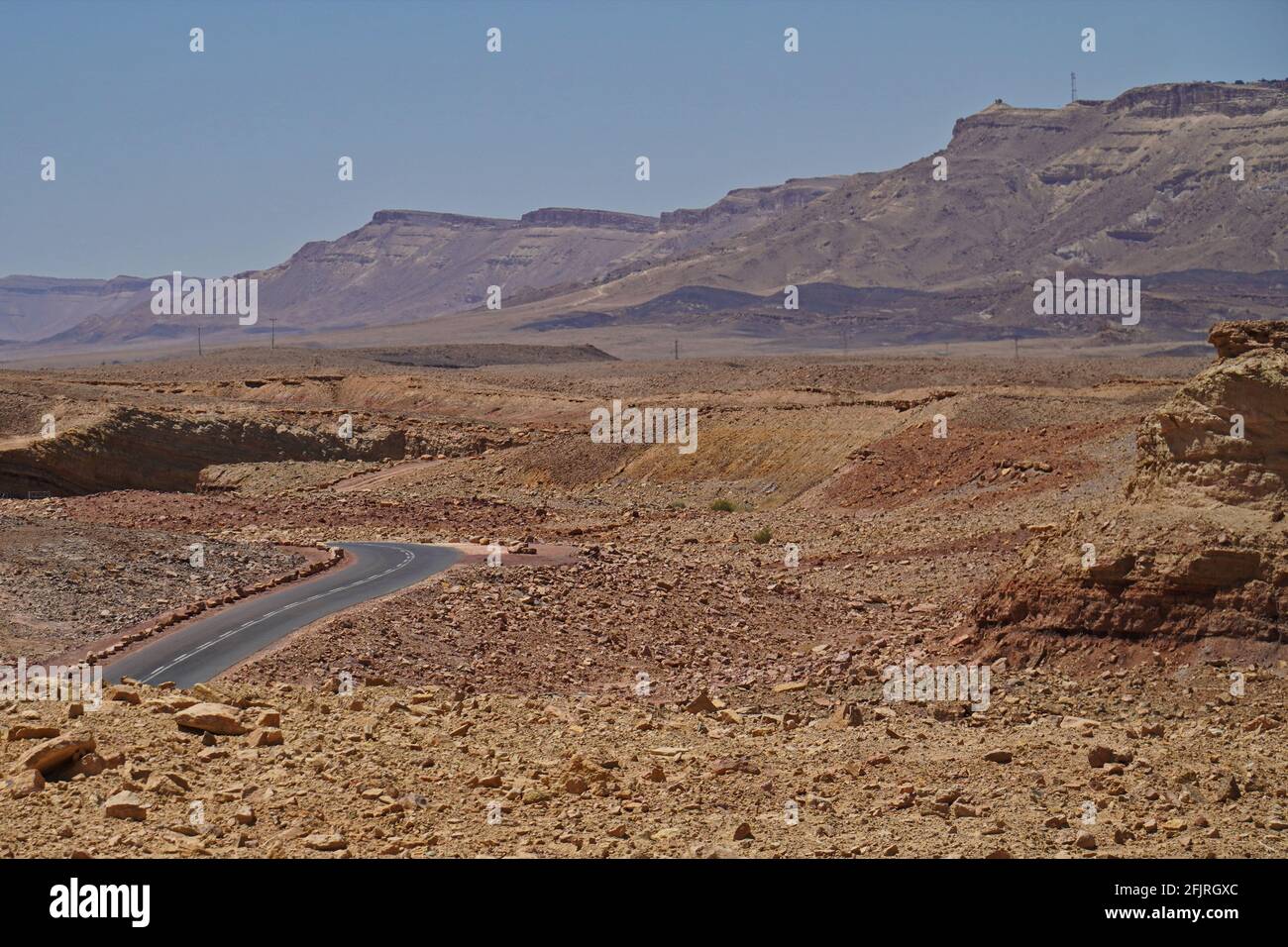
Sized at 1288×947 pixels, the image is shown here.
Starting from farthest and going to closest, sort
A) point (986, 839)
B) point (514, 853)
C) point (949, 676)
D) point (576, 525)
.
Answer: point (576, 525)
point (949, 676)
point (986, 839)
point (514, 853)

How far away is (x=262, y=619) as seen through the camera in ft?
94.7

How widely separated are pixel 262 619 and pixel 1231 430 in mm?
17503

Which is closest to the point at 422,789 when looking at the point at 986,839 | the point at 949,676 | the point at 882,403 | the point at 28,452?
the point at 986,839

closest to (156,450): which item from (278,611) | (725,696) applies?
(278,611)

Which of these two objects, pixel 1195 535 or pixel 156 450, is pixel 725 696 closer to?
pixel 1195 535

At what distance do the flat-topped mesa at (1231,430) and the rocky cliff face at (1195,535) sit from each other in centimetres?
2

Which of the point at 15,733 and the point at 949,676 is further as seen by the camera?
the point at 949,676

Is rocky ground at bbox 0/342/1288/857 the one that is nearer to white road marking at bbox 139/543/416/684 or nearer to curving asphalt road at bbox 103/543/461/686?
curving asphalt road at bbox 103/543/461/686

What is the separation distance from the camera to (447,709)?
17.2 meters

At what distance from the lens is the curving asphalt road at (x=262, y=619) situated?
24.7 meters

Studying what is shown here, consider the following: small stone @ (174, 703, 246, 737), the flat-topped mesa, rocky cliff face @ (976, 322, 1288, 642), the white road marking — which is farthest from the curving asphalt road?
the flat-topped mesa

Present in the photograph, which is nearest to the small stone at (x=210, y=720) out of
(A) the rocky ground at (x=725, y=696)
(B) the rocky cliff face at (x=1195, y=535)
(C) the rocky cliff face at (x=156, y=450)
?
(A) the rocky ground at (x=725, y=696)

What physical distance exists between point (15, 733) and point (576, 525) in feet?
115
